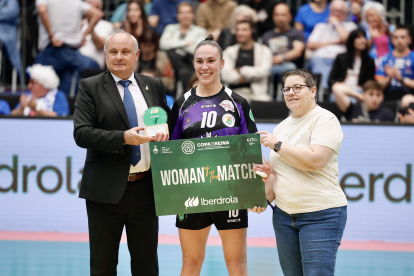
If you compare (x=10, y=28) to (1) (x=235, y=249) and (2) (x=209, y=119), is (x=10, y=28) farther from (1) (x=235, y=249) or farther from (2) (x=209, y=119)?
(1) (x=235, y=249)

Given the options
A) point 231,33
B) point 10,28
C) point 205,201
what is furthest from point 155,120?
point 10,28

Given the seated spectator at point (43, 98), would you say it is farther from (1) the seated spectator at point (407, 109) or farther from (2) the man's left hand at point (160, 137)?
(1) the seated spectator at point (407, 109)

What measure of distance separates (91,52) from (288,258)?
6.06 meters

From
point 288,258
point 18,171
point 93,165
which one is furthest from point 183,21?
point 288,258

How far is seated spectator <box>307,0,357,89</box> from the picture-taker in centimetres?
774

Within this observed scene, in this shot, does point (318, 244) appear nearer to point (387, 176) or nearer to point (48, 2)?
point (387, 176)

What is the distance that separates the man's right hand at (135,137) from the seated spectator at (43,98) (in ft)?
12.8

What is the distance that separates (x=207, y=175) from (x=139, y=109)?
65 cm

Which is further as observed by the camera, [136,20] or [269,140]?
[136,20]

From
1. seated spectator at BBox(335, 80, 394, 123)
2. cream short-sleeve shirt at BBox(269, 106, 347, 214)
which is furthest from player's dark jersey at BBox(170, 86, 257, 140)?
seated spectator at BBox(335, 80, 394, 123)

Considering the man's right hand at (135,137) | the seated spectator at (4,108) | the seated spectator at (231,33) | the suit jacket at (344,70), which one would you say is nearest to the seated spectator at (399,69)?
the suit jacket at (344,70)

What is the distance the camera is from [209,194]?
3090 mm

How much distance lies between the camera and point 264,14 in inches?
326

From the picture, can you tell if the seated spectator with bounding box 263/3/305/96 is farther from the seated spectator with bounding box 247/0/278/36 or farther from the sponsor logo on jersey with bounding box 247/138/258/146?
the sponsor logo on jersey with bounding box 247/138/258/146
